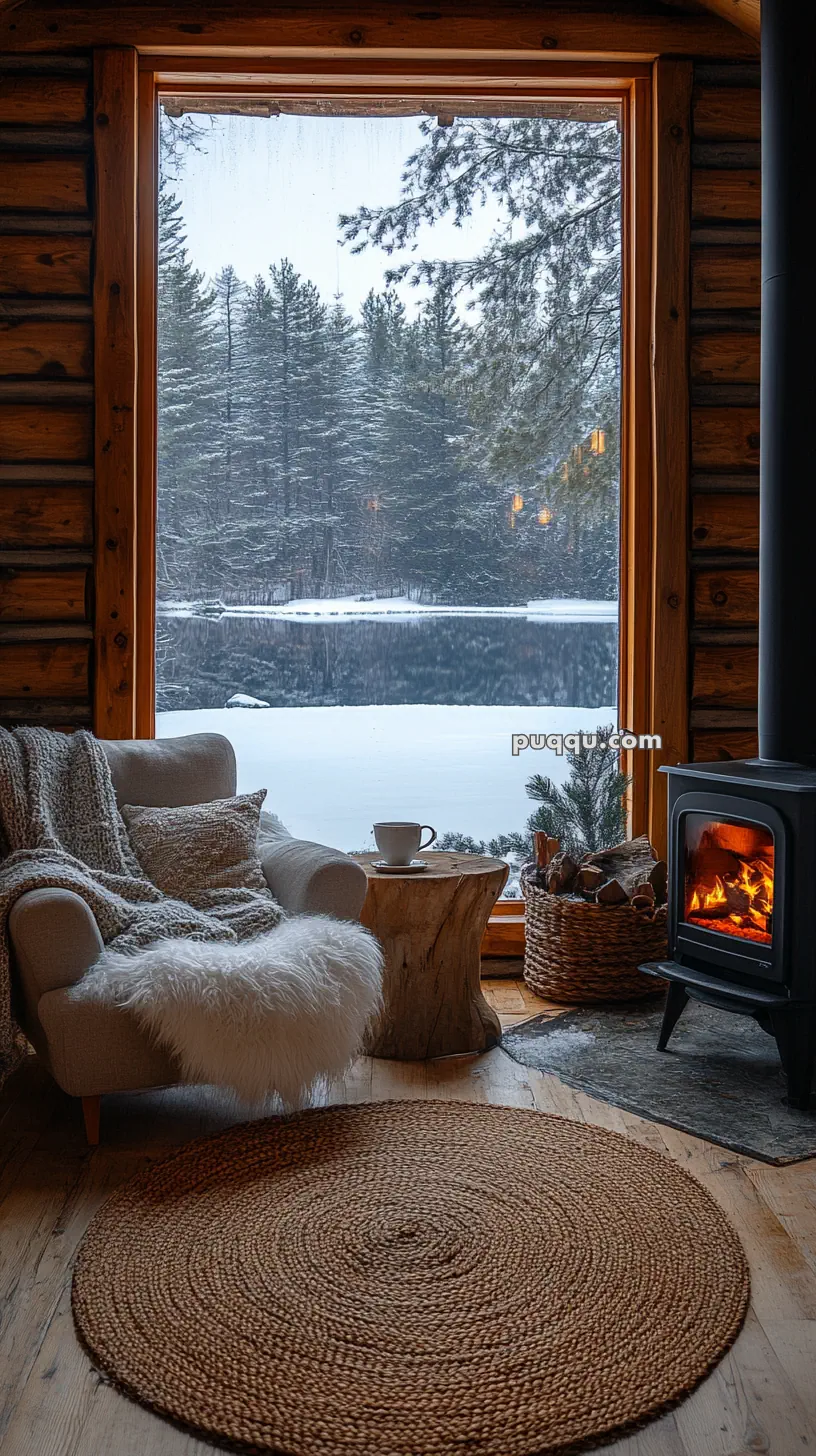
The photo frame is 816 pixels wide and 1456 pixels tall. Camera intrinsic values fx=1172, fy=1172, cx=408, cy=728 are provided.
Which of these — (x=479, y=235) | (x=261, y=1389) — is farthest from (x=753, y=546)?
(x=261, y=1389)

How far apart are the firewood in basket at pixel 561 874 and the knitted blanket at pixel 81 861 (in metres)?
1.06

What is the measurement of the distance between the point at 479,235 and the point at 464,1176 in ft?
10.4

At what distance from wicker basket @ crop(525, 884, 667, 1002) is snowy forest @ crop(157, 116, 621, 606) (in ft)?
3.89

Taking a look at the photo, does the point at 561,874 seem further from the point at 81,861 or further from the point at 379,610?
the point at 81,861

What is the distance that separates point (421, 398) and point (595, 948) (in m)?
2.02

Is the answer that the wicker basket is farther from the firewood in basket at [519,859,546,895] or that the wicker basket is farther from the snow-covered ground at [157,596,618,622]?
the snow-covered ground at [157,596,618,622]

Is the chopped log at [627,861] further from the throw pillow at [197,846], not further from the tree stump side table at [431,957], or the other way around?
the throw pillow at [197,846]

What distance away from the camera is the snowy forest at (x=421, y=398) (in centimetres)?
413

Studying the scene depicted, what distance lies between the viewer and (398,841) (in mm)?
3283

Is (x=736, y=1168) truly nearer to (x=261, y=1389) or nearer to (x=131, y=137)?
(x=261, y=1389)

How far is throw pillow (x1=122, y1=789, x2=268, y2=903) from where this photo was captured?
3.19 m

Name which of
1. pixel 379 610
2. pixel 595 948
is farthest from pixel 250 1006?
pixel 379 610

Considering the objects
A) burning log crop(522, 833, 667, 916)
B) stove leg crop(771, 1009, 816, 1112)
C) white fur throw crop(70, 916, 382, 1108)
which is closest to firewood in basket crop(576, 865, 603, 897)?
burning log crop(522, 833, 667, 916)

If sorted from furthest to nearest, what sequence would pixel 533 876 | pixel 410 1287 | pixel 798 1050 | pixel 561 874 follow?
pixel 533 876
pixel 561 874
pixel 798 1050
pixel 410 1287
